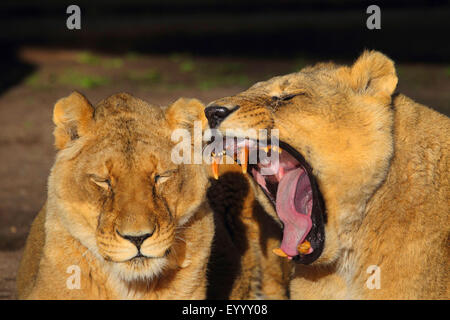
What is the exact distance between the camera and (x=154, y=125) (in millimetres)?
4387

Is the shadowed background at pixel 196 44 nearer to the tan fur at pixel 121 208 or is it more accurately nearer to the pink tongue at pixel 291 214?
the pink tongue at pixel 291 214

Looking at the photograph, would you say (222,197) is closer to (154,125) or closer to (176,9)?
(154,125)

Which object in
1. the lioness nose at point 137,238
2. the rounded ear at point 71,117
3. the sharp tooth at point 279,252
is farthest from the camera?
the sharp tooth at point 279,252

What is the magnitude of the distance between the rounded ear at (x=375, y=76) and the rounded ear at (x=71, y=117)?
1.56 meters

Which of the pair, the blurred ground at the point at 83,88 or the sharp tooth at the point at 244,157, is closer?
the sharp tooth at the point at 244,157

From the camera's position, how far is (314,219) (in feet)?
15.1

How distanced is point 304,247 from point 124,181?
3.98 feet

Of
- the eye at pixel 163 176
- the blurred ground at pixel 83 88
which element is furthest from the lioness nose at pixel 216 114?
the blurred ground at pixel 83 88

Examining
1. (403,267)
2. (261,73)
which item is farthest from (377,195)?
(261,73)

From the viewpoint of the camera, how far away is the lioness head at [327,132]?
14.4 feet

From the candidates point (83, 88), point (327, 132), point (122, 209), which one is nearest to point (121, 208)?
point (122, 209)

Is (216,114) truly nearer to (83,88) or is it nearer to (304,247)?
(304,247)

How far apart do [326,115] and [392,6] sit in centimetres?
1185

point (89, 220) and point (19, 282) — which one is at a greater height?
point (89, 220)
